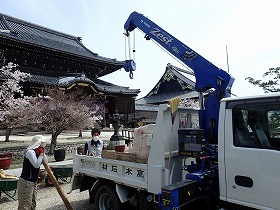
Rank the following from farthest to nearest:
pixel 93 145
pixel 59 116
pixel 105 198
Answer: pixel 59 116 < pixel 93 145 < pixel 105 198

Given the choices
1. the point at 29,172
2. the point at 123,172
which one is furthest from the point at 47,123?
the point at 123,172

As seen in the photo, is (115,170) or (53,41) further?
(53,41)

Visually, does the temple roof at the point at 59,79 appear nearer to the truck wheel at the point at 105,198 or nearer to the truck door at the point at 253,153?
the truck wheel at the point at 105,198

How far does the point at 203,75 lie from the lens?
16.6ft

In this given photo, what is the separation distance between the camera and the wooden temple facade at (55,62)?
20766mm

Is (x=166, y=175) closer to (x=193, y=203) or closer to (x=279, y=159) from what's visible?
(x=193, y=203)

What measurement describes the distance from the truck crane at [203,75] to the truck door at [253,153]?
0.98m

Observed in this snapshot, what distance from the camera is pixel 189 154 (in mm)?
3740

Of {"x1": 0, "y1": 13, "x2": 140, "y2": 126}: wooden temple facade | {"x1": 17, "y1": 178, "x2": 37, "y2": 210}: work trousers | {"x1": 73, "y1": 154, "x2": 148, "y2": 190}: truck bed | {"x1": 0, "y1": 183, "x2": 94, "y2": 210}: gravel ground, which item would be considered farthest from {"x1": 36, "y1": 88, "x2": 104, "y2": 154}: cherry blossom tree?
{"x1": 17, "y1": 178, "x2": 37, "y2": 210}: work trousers

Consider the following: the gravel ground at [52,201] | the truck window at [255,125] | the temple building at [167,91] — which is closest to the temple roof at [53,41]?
the temple building at [167,91]

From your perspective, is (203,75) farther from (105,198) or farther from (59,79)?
(59,79)

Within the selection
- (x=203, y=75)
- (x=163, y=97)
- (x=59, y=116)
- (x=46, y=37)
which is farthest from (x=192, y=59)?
(x=163, y=97)

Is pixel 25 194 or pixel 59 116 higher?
pixel 59 116

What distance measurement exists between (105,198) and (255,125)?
3141 millimetres
